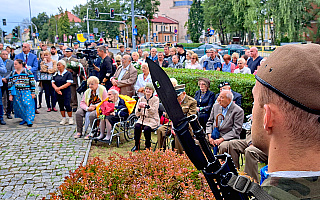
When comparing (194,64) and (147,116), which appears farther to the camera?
(194,64)

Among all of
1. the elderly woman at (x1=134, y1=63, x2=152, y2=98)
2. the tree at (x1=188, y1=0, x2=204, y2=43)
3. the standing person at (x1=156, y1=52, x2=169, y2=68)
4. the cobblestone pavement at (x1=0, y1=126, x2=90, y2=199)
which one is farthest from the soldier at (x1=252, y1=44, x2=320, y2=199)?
the tree at (x1=188, y1=0, x2=204, y2=43)

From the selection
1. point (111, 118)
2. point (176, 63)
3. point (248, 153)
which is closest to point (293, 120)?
point (248, 153)

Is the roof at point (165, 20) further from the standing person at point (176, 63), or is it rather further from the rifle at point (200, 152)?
the rifle at point (200, 152)

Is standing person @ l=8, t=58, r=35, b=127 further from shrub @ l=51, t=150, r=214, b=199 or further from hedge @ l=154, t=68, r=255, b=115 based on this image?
shrub @ l=51, t=150, r=214, b=199

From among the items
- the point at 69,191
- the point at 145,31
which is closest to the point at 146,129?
the point at 69,191

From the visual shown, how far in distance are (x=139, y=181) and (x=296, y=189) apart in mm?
2932

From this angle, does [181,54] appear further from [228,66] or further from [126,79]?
[126,79]

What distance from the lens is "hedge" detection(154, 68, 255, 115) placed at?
349 inches

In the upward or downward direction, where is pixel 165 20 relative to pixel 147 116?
upward

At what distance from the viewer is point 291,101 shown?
109cm

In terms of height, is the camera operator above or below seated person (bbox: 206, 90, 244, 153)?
above

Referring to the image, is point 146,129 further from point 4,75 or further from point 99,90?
point 4,75

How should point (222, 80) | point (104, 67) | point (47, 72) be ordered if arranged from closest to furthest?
1. point (222, 80)
2. point (104, 67)
3. point (47, 72)

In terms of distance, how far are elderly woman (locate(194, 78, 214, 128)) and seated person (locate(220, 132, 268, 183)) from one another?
5.83ft
